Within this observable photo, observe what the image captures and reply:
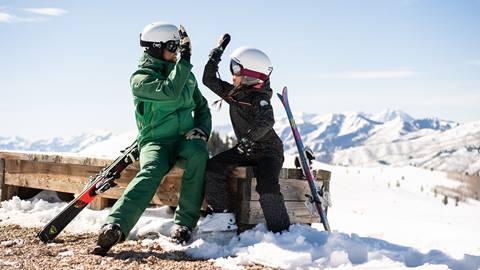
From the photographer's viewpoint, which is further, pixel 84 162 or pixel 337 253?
pixel 84 162

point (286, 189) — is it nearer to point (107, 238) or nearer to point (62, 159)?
point (107, 238)

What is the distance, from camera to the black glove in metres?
6.16

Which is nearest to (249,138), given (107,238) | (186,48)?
(186,48)

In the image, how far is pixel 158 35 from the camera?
5977 millimetres

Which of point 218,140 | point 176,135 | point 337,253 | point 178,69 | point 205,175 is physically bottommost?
point 218,140

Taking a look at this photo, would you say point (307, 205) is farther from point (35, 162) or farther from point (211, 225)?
point (35, 162)

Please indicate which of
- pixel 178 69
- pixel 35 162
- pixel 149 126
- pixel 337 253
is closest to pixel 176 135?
pixel 149 126

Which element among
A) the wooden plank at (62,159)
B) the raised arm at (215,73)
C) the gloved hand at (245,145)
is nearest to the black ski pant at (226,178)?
the gloved hand at (245,145)

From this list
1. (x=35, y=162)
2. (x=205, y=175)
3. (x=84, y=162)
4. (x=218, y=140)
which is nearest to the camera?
(x=205, y=175)

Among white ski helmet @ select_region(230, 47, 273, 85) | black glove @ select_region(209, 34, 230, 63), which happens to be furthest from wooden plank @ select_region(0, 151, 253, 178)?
white ski helmet @ select_region(230, 47, 273, 85)

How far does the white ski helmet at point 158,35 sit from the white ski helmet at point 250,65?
0.74m

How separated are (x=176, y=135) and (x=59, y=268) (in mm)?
2100

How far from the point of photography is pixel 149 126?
6.06 metres

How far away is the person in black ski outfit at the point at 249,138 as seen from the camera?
5590 millimetres
